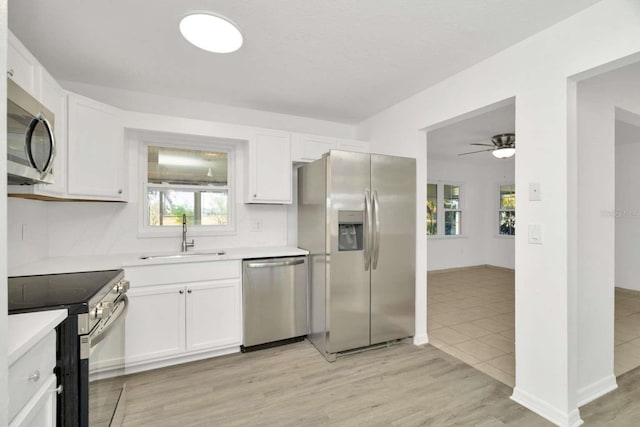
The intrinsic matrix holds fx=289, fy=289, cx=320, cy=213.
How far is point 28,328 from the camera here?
1043 mm

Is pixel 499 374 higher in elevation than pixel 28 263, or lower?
lower

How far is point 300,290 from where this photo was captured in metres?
3.01

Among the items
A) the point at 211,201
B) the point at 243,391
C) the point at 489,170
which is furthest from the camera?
the point at 489,170

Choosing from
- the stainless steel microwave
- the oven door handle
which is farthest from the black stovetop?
the stainless steel microwave

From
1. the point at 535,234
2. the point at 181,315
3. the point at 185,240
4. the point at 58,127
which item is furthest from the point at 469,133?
the point at 58,127

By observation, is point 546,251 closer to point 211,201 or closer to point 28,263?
point 211,201

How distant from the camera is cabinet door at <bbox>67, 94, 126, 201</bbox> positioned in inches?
90.9

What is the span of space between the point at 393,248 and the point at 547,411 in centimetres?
158

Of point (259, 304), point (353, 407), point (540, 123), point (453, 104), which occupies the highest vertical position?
point (453, 104)

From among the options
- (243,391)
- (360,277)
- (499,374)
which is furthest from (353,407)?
(499,374)

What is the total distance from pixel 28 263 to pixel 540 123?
3.93 m

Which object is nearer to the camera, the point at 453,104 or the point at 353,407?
the point at 353,407

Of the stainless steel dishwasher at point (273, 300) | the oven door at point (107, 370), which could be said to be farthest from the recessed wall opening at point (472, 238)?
the oven door at point (107, 370)

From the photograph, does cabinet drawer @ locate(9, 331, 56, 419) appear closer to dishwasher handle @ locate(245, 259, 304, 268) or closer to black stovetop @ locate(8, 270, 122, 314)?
black stovetop @ locate(8, 270, 122, 314)
